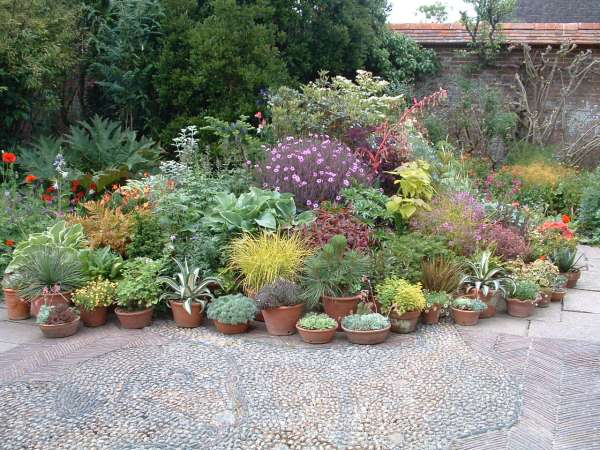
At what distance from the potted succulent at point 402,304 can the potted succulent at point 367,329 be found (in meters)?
0.18

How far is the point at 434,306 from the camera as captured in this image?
4898mm

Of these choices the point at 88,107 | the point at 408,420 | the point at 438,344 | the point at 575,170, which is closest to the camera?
the point at 408,420

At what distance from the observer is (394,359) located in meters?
4.20

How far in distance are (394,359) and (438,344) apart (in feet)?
1.64

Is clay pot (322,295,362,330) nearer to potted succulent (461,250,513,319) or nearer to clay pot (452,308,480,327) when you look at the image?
clay pot (452,308,480,327)

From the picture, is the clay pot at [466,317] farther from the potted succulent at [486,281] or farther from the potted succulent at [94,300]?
the potted succulent at [94,300]

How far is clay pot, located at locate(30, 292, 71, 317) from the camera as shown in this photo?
5000 mm

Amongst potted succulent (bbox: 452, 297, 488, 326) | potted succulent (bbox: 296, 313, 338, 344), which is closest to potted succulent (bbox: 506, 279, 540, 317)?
potted succulent (bbox: 452, 297, 488, 326)

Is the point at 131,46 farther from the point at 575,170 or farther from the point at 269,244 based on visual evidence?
the point at 575,170

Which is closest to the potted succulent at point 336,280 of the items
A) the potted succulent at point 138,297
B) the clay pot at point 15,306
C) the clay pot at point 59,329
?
the potted succulent at point 138,297

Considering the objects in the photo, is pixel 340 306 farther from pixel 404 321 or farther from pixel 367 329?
pixel 404 321

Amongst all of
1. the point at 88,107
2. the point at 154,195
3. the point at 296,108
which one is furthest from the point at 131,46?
the point at 154,195

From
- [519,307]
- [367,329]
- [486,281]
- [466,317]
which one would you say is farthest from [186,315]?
[519,307]

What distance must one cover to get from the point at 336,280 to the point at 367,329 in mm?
528
